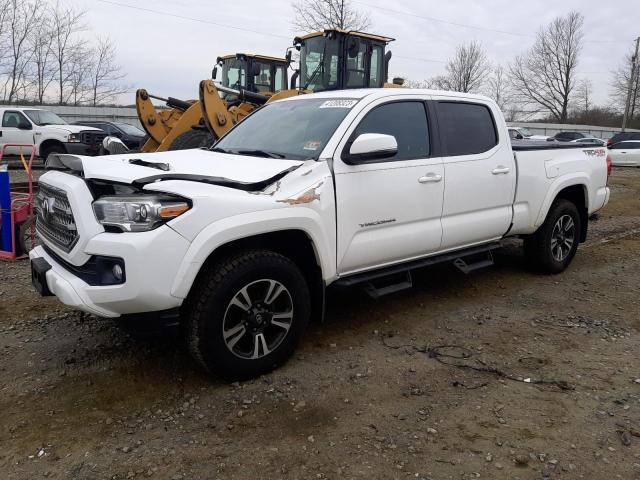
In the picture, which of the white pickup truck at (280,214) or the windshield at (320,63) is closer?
the white pickup truck at (280,214)

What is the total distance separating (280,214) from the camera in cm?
332

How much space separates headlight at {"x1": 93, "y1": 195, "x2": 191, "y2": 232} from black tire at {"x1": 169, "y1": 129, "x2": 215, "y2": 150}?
20.1 feet

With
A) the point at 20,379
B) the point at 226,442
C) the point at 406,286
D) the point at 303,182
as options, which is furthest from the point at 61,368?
the point at 406,286

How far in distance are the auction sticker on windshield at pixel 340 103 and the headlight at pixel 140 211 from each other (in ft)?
5.43

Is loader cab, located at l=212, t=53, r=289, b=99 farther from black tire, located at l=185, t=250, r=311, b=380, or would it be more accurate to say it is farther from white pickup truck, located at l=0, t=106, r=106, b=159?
black tire, located at l=185, t=250, r=311, b=380

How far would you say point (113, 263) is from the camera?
9.59 feet

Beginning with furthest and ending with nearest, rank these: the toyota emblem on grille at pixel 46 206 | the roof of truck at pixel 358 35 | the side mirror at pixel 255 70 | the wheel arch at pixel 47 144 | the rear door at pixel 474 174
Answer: the wheel arch at pixel 47 144, the side mirror at pixel 255 70, the roof of truck at pixel 358 35, the rear door at pixel 474 174, the toyota emblem on grille at pixel 46 206

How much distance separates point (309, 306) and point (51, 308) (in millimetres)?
2416

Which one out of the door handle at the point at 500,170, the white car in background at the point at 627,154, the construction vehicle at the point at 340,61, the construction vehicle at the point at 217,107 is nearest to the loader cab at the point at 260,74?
the construction vehicle at the point at 217,107

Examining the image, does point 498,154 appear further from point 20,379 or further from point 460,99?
point 20,379

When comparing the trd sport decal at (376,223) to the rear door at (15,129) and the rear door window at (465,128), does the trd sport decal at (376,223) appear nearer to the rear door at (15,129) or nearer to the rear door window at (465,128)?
the rear door window at (465,128)

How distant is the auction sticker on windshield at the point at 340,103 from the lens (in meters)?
4.07

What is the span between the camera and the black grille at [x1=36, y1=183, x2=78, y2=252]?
321 cm

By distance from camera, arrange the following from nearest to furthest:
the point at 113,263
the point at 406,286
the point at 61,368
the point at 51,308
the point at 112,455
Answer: the point at 112,455
the point at 113,263
the point at 61,368
the point at 406,286
the point at 51,308
